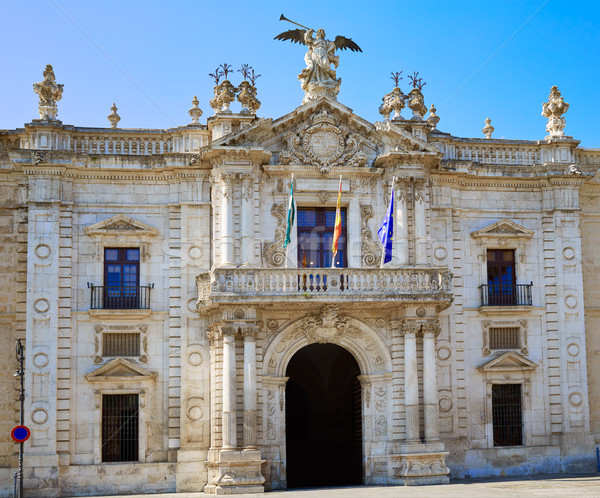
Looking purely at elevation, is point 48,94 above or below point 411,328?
above

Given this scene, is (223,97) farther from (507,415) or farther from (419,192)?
(507,415)

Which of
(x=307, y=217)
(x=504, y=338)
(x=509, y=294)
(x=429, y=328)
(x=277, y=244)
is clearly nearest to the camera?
(x=429, y=328)

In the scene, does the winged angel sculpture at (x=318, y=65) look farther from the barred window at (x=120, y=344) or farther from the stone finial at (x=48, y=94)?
the barred window at (x=120, y=344)

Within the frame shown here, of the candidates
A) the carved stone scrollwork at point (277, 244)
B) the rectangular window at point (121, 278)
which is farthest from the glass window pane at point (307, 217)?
the rectangular window at point (121, 278)

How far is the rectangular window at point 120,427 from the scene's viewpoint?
29000mm

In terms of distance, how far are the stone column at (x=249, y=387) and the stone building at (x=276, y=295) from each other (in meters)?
0.06

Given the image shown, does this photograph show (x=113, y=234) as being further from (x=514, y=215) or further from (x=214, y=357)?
(x=514, y=215)

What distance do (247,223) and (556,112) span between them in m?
12.1

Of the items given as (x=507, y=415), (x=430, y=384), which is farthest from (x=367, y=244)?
(x=507, y=415)

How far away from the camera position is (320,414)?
36.7 meters

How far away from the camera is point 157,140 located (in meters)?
Answer: 31.0

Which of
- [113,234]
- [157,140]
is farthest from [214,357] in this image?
[157,140]

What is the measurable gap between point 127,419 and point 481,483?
444 inches

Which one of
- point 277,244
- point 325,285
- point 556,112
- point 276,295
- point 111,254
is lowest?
point 276,295
